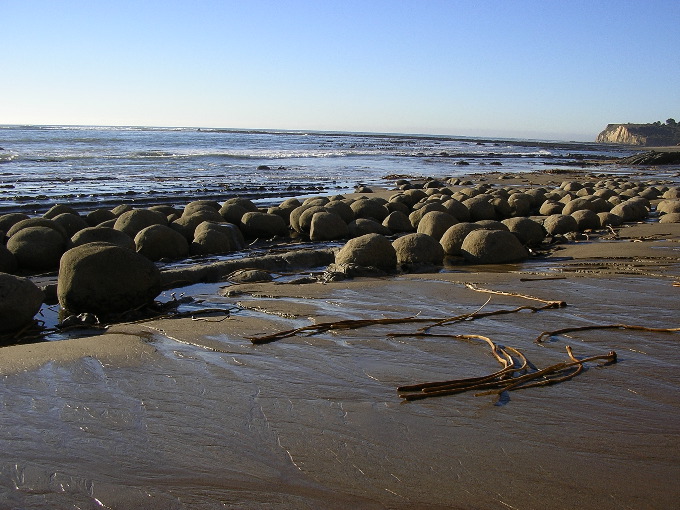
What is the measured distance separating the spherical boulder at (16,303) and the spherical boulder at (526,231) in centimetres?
795

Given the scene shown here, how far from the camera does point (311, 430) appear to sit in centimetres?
389

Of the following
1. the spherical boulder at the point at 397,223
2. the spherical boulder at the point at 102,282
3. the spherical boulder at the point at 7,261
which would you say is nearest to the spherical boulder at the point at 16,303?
the spherical boulder at the point at 102,282

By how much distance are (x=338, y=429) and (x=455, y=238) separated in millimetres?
7056

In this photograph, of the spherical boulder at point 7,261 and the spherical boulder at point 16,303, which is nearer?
the spherical boulder at point 16,303

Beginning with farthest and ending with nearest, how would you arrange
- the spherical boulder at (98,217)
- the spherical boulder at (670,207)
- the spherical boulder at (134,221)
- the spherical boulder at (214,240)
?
the spherical boulder at (670,207) < the spherical boulder at (98,217) < the spherical boulder at (134,221) < the spherical boulder at (214,240)

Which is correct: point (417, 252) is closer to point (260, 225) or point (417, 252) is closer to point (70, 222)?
point (260, 225)

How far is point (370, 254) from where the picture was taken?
30.5 ft

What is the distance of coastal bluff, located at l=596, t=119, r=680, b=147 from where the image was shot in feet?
395

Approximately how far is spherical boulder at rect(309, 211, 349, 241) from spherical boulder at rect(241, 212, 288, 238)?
87cm

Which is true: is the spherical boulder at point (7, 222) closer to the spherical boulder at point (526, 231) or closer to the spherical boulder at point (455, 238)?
the spherical boulder at point (455, 238)

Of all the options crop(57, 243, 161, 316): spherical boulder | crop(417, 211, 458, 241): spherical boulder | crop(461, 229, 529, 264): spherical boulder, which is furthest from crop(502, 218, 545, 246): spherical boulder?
crop(57, 243, 161, 316): spherical boulder

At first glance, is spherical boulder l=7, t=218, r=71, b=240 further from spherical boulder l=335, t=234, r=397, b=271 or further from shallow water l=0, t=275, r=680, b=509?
shallow water l=0, t=275, r=680, b=509

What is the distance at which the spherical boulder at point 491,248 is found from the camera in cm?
991

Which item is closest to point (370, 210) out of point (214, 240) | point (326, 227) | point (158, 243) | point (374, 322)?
point (326, 227)
